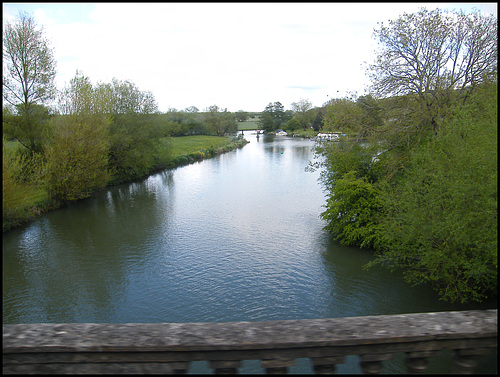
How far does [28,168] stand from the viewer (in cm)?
2186

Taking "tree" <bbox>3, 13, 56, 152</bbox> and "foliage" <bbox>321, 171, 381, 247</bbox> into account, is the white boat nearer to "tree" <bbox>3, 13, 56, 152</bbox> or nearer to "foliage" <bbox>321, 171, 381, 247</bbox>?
"foliage" <bbox>321, 171, 381, 247</bbox>

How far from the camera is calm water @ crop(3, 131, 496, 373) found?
11117mm

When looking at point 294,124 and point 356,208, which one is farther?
point 294,124

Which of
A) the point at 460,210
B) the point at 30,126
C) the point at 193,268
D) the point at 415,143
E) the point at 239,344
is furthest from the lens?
the point at 30,126

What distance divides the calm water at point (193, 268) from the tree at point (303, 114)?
7665 centimetres

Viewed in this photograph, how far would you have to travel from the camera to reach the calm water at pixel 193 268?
11.1 m

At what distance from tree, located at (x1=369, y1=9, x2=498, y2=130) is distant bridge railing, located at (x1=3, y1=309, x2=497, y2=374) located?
14.7 m

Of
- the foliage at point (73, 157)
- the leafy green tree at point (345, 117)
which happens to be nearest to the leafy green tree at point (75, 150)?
the foliage at point (73, 157)

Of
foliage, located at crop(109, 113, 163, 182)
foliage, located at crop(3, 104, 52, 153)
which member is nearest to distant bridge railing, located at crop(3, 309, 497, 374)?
foliage, located at crop(3, 104, 52, 153)

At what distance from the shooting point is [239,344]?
2.20 meters

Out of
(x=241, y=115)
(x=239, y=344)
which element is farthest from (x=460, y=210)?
(x=241, y=115)

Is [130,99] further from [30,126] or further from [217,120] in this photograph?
[217,120]

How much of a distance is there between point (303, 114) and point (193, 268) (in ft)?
318

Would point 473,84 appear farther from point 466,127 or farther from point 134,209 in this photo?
point 134,209
